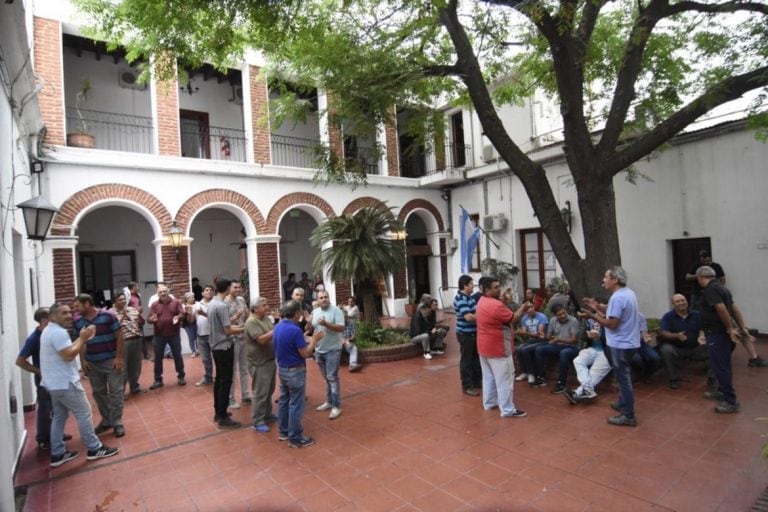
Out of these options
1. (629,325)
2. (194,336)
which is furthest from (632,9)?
(194,336)

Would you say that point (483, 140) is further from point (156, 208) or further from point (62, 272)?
point (62, 272)

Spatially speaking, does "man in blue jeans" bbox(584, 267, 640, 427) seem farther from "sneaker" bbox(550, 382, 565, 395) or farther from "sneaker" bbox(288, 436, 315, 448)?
"sneaker" bbox(288, 436, 315, 448)

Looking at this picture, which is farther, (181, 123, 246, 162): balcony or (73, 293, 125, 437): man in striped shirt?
(181, 123, 246, 162): balcony

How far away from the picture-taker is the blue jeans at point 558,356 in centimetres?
604

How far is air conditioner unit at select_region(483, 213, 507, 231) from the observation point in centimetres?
1343

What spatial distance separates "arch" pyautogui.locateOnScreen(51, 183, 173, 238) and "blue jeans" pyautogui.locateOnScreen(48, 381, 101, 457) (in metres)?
5.79

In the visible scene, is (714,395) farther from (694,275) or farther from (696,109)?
(696,109)

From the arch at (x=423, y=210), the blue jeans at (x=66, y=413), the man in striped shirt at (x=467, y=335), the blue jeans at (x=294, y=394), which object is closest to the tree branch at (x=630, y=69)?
the man in striped shirt at (x=467, y=335)

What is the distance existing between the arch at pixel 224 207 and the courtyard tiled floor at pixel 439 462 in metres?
5.64

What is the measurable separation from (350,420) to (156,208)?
7.46 metres

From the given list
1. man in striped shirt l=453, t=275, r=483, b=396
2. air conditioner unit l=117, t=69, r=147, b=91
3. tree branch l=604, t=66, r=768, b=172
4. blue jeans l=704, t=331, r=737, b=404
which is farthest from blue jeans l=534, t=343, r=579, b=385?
air conditioner unit l=117, t=69, r=147, b=91

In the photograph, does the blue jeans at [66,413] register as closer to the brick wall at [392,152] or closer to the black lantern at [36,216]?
the black lantern at [36,216]

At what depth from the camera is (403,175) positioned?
16016 mm

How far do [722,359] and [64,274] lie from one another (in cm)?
1103
